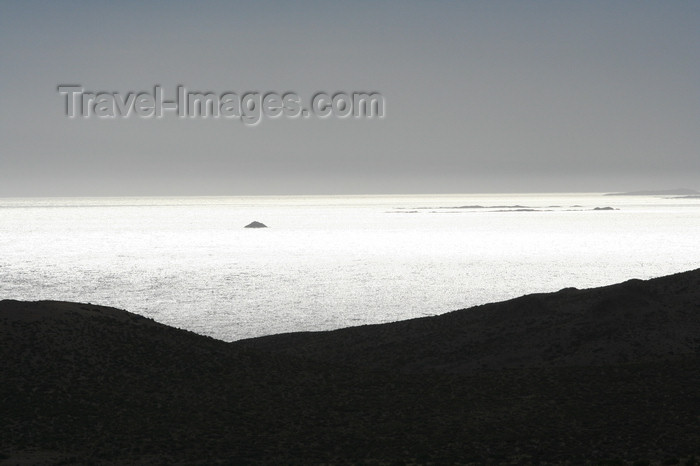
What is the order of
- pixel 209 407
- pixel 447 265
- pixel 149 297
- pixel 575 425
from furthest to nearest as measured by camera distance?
pixel 447 265
pixel 149 297
pixel 209 407
pixel 575 425

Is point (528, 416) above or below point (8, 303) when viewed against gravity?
below

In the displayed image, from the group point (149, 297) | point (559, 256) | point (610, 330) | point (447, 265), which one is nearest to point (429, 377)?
point (610, 330)

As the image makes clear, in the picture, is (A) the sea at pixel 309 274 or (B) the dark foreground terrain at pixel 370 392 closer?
(B) the dark foreground terrain at pixel 370 392

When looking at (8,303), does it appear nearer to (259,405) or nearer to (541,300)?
(259,405)

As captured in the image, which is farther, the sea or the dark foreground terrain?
the sea

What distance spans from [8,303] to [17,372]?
6.65 metres

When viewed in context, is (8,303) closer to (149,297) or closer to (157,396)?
(157,396)

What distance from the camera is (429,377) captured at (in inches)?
1481

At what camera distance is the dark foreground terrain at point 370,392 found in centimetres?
2675

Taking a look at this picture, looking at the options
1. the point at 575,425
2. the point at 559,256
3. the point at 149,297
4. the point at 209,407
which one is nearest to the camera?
the point at 575,425

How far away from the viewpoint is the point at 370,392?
34.6m

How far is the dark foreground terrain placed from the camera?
87.8 feet

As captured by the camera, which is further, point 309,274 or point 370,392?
point 309,274

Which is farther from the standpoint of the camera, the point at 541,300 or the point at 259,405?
the point at 541,300
